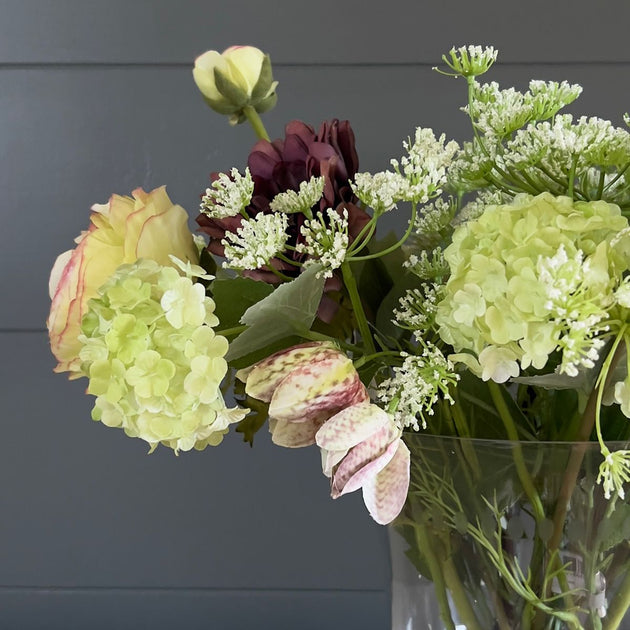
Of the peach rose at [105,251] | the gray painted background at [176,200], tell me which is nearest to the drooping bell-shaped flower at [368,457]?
the peach rose at [105,251]

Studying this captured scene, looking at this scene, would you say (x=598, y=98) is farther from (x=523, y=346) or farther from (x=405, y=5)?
(x=523, y=346)

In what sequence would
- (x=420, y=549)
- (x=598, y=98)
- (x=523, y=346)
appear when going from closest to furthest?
1. (x=523, y=346)
2. (x=420, y=549)
3. (x=598, y=98)

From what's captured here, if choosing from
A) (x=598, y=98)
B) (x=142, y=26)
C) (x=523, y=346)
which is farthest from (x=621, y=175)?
(x=142, y=26)

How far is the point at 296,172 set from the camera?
1.12ft

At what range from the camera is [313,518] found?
721 mm

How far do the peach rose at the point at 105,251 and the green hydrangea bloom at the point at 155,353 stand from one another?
41mm

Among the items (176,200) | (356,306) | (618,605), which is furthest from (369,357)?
(176,200)

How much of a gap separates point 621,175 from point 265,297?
0.50ft

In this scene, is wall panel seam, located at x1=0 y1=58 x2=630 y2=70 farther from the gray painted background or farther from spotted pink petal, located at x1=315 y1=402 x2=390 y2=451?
spotted pink petal, located at x1=315 y1=402 x2=390 y2=451

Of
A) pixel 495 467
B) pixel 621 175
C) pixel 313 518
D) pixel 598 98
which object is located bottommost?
pixel 313 518

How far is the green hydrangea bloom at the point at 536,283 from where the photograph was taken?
251 millimetres

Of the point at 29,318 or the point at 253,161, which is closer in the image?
the point at 253,161

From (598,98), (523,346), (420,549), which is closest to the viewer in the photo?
(523,346)

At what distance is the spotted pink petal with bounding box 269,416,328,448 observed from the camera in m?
0.31
